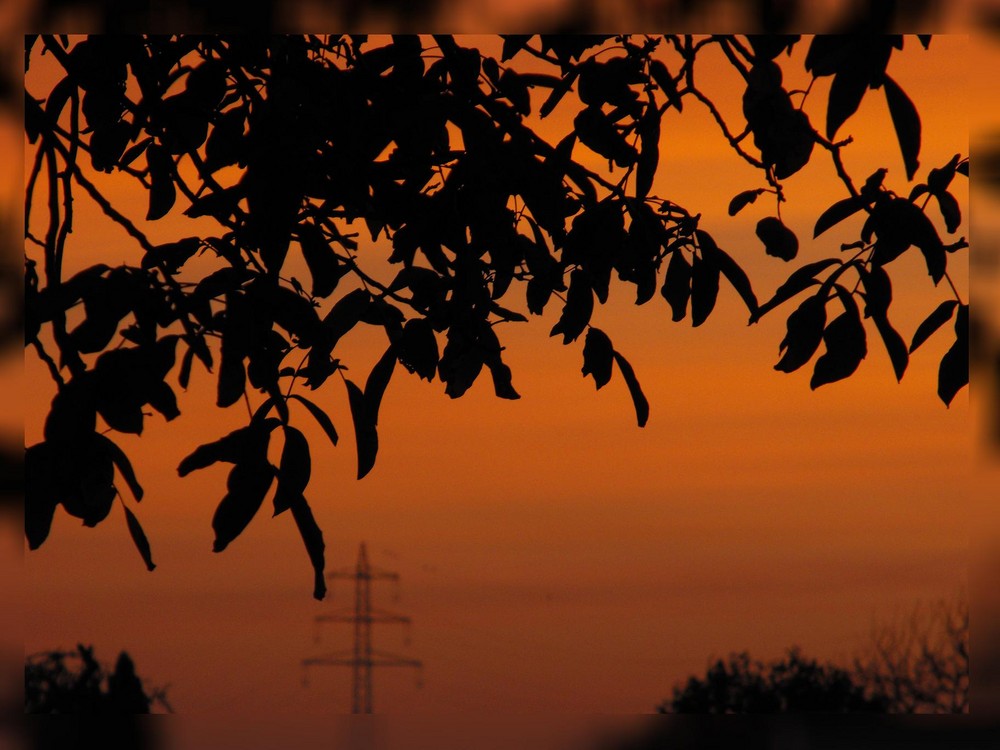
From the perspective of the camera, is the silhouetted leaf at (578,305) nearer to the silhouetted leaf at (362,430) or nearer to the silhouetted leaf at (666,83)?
the silhouetted leaf at (666,83)

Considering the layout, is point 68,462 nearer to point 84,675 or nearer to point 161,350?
point 161,350

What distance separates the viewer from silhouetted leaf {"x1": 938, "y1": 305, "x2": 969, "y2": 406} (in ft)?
6.53

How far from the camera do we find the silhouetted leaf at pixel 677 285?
8.66 feet

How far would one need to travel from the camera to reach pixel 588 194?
2.61m

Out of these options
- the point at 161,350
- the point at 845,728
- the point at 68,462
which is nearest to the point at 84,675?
the point at 68,462

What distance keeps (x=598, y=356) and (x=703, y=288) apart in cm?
27

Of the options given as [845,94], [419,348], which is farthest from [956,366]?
[419,348]

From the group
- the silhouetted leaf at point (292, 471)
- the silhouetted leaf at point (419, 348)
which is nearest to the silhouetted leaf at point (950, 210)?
the silhouetted leaf at point (419, 348)

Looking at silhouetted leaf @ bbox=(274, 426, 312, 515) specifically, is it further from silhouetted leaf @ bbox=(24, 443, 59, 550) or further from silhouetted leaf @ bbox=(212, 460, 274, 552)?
silhouetted leaf @ bbox=(24, 443, 59, 550)

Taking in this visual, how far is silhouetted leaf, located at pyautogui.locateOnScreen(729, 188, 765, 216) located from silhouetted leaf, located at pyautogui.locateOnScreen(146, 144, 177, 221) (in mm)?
1292

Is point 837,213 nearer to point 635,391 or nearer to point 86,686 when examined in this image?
point 635,391

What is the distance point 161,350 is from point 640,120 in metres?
1.25

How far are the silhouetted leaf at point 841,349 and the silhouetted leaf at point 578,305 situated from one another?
650 mm

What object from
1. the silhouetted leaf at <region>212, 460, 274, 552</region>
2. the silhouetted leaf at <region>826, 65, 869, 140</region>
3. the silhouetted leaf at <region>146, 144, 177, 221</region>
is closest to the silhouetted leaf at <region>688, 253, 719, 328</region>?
the silhouetted leaf at <region>826, 65, 869, 140</region>
